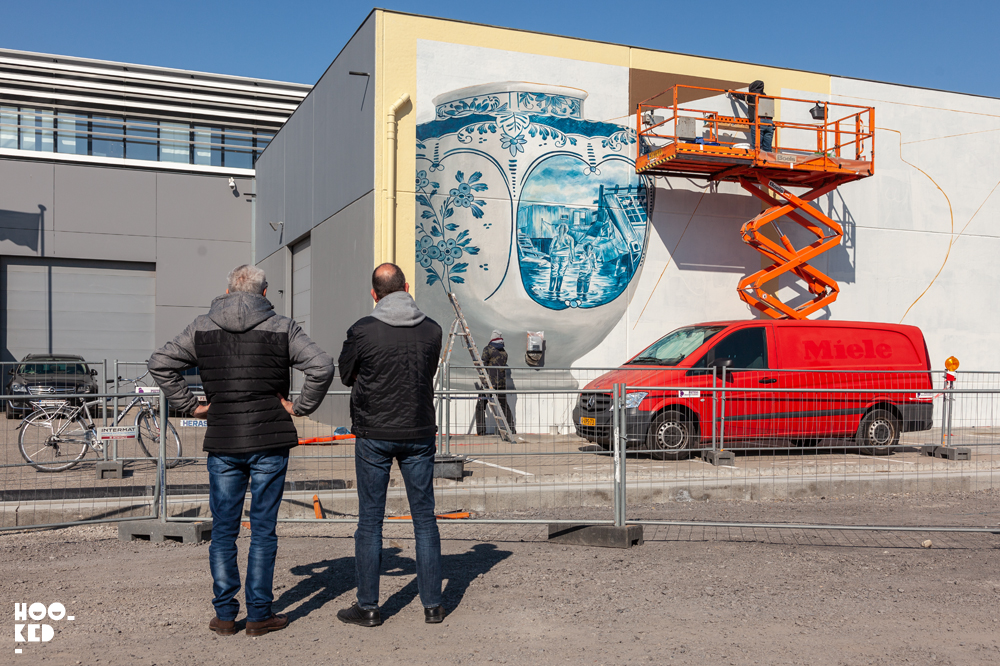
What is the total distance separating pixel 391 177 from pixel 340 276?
2926 millimetres

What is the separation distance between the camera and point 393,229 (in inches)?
540

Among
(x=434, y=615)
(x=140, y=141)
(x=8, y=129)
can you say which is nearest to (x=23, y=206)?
(x=8, y=129)

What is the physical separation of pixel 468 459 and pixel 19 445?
5.00 metres

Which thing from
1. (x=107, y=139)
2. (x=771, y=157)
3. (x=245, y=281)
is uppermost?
(x=107, y=139)

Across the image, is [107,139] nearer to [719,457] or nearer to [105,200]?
[105,200]

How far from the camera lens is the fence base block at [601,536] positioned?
20.6ft

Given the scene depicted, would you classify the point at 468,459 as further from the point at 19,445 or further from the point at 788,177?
the point at 788,177

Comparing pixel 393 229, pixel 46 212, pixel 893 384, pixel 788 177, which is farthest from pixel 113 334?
pixel 893 384

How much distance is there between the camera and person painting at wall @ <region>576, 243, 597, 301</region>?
1495 centimetres

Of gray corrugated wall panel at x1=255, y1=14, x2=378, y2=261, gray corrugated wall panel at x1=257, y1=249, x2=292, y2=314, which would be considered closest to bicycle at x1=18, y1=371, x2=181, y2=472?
gray corrugated wall panel at x1=255, y1=14, x2=378, y2=261

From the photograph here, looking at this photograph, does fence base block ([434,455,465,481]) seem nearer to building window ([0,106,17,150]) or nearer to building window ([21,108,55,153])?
building window ([21,108,55,153])

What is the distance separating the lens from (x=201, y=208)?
24391mm

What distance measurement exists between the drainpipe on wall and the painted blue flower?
6.27 ft

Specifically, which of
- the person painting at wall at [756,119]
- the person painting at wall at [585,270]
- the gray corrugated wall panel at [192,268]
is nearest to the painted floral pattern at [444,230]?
the person painting at wall at [585,270]
